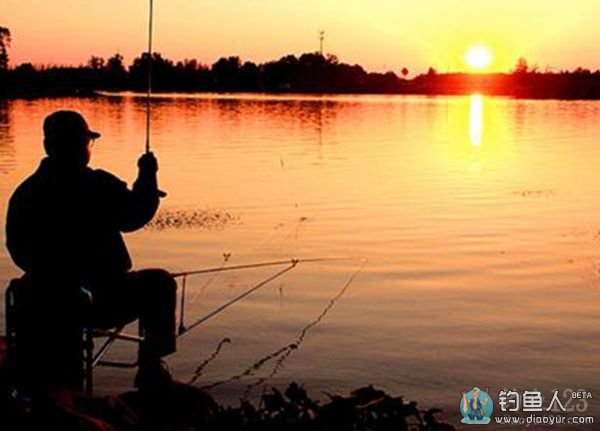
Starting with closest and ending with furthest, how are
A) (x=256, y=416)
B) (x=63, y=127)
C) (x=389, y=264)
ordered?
(x=256, y=416) → (x=63, y=127) → (x=389, y=264)

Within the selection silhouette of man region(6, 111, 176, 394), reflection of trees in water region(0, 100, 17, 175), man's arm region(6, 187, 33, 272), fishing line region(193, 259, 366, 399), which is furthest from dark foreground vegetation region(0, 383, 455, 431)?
reflection of trees in water region(0, 100, 17, 175)

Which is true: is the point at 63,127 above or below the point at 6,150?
above

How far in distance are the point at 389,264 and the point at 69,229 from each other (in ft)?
30.5

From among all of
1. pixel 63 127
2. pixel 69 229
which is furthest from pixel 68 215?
pixel 63 127

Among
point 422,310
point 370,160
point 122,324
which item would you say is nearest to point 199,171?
point 370,160

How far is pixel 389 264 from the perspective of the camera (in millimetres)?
14812

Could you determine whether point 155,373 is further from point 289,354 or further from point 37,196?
point 289,354

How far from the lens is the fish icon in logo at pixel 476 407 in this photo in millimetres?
7961

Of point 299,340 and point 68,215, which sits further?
point 299,340

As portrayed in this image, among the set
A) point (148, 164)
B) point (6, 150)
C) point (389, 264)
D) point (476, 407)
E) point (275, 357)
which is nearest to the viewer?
point (148, 164)

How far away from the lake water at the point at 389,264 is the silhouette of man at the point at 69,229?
103 inches

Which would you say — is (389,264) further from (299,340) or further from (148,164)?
(148,164)

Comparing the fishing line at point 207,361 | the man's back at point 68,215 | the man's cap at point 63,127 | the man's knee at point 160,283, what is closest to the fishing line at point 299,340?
the fishing line at point 207,361

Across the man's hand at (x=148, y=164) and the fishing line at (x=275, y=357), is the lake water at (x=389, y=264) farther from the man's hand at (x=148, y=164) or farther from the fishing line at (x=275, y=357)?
the man's hand at (x=148, y=164)
